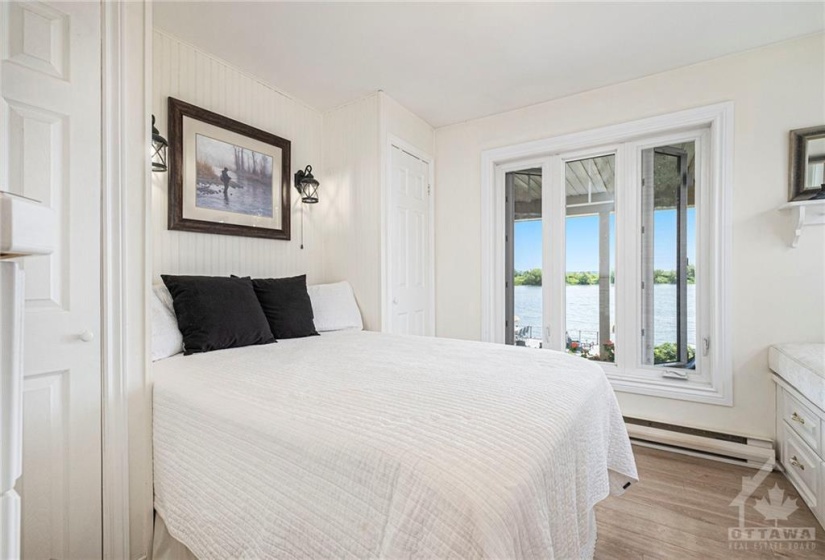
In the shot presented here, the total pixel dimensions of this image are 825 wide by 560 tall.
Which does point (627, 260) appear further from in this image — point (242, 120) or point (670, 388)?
point (242, 120)

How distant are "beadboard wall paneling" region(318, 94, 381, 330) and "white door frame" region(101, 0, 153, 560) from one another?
1.60 meters

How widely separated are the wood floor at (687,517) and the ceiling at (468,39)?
104 inches

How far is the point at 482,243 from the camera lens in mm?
3328

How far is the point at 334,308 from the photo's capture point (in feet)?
8.66

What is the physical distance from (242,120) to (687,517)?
349 cm

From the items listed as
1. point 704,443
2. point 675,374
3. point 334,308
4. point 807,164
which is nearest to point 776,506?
point 704,443

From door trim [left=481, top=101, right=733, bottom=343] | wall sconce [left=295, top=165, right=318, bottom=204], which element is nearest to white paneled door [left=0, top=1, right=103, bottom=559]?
wall sconce [left=295, top=165, right=318, bottom=204]

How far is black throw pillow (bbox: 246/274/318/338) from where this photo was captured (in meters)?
2.20

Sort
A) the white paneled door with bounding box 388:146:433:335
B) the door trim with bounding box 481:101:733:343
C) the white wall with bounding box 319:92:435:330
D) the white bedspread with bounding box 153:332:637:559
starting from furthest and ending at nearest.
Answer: the white paneled door with bounding box 388:146:433:335 < the white wall with bounding box 319:92:435:330 < the door trim with bounding box 481:101:733:343 < the white bedspread with bounding box 153:332:637:559

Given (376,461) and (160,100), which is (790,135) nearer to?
(376,461)

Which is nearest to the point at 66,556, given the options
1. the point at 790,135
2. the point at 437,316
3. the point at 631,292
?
the point at 437,316

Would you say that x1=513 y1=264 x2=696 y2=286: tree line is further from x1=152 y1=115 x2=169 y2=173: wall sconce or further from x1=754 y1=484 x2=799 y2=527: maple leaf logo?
x1=152 y1=115 x2=169 y2=173: wall sconce

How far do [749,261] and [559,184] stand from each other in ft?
4.50

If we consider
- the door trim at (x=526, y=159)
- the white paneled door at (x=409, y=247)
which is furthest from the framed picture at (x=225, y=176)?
the door trim at (x=526, y=159)
